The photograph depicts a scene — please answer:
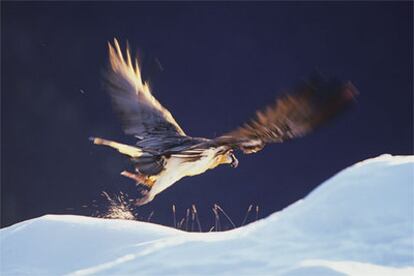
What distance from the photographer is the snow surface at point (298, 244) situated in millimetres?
2359

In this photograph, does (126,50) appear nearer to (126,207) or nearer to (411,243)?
(126,207)

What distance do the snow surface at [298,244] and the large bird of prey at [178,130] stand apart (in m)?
0.33

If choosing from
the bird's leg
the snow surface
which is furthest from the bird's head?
the snow surface

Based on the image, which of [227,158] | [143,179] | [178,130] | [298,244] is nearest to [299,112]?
[298,244]

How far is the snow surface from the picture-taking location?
236 cm

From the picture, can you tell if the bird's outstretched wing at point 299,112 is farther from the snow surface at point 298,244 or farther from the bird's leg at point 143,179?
the bird's leg at point 143,179

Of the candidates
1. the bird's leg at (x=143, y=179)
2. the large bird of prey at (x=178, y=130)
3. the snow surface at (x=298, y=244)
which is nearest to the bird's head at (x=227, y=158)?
the large bird of prey at (x=178, y=130)

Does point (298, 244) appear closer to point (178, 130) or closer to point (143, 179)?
point (143, 179)

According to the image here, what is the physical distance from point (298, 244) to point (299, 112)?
2.06 ft

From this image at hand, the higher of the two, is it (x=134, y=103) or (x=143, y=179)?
(x=134, y=103)

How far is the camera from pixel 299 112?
288cm

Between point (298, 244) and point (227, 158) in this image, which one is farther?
point (227, 158)

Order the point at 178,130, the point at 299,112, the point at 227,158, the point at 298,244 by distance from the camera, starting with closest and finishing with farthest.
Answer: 1. the point at 298,244
2. the point at 299,112
3. the point at 227,158
4. the point at 178,130

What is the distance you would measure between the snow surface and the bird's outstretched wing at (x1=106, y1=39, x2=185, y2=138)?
1.18 metres
